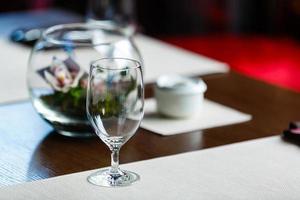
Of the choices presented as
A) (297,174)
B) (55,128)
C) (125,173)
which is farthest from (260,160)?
(55,128)

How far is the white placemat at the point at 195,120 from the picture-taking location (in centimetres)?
141

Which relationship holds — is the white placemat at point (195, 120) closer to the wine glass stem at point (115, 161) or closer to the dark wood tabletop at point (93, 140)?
the dark wood tabletop at point (93, 140)

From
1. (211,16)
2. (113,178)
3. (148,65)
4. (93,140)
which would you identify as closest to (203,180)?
(113,178)

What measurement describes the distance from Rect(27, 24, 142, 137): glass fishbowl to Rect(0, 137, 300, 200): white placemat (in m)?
0.19

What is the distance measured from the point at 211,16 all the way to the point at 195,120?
7.33 ft

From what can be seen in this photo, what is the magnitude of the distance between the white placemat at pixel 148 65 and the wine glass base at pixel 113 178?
1.65 feet

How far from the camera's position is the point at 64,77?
1385 millimetres

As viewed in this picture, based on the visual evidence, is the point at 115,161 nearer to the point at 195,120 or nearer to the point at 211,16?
the point at 195,120

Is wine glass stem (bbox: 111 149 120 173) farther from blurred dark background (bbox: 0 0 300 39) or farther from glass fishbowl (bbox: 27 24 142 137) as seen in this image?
blurred dark background (bbox: 0 0 300 39)

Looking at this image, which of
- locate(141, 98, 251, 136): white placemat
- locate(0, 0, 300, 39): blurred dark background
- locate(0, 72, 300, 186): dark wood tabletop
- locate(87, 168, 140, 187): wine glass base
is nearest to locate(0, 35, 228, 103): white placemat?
locate(0, 72, 300, 186): dark wood tabletop

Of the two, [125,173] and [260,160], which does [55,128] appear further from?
[260,160]

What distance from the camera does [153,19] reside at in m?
3.72

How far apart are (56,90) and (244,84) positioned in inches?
20.4

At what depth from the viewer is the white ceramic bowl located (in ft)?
4.77
